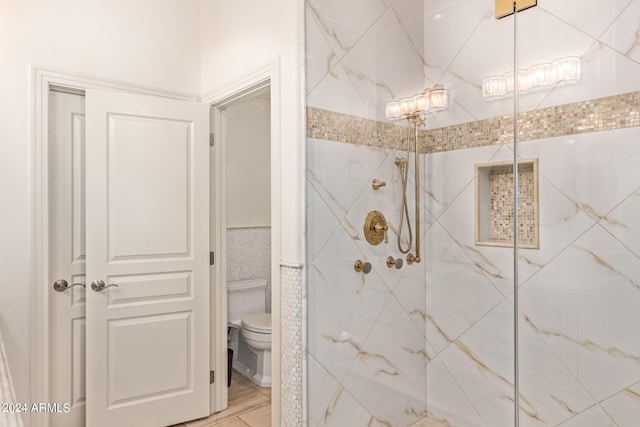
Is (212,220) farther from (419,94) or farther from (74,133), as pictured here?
(419,94)

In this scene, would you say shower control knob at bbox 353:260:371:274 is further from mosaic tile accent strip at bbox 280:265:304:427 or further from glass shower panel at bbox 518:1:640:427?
glass shower panel at bbox 518:1:640:427

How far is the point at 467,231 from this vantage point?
6.06ft

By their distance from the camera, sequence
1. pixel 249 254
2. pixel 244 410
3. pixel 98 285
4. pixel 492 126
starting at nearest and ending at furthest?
pixel 492 126
pixel 98 285
pixel 244 410
pixel 249 254

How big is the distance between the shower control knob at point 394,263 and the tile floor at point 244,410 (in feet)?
4.31

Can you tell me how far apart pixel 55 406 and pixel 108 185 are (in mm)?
1268

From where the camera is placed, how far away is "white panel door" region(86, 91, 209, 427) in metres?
2.27

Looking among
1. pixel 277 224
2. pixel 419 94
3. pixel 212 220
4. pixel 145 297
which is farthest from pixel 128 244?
pixel 419 94

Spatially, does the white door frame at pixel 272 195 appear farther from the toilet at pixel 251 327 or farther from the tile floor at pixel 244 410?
the toilet at pixel 251 327

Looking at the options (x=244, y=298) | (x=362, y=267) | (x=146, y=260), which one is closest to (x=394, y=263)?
(x=362, y=267)

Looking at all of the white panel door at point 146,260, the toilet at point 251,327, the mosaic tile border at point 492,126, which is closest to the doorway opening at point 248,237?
the toilet at point 251,327

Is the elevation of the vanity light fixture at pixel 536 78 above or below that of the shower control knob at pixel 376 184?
above

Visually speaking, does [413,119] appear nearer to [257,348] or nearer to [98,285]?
[98,285]

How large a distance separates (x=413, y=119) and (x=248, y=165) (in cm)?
209

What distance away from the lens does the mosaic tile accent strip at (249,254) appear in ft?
11.6
